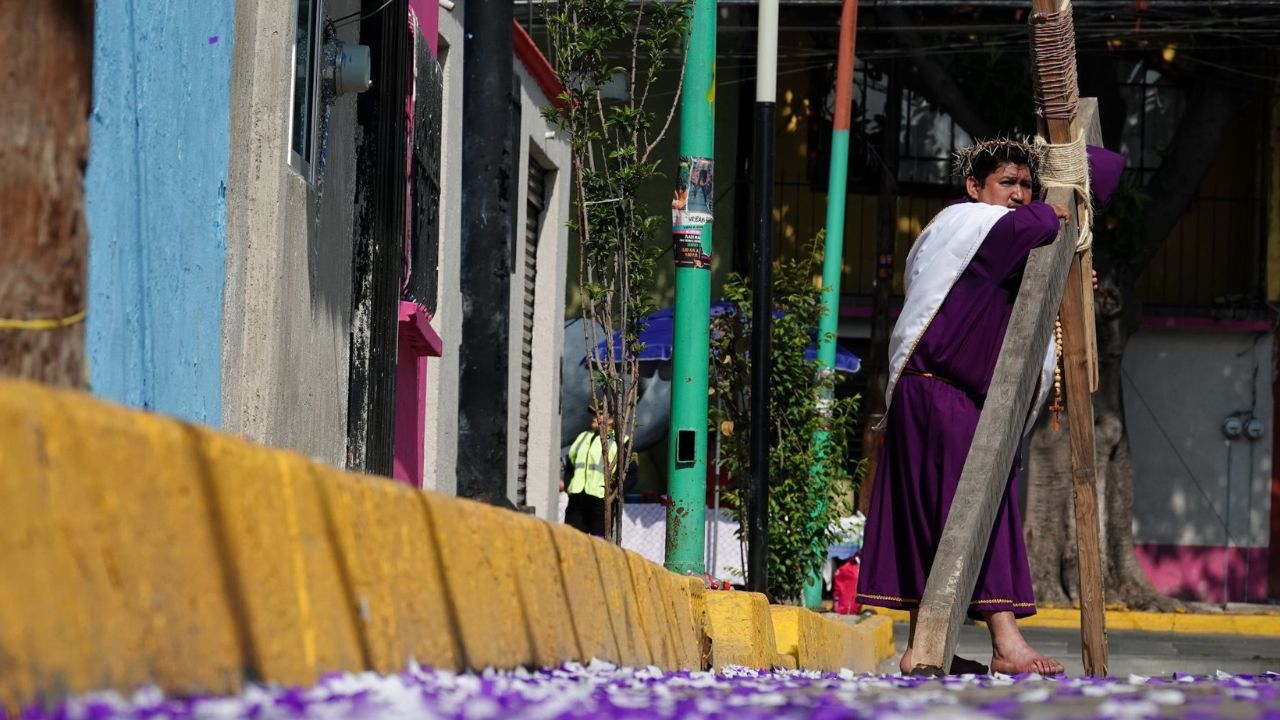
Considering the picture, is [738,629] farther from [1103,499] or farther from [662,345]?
[1103,499]

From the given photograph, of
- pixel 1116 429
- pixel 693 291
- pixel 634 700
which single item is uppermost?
pixel 693 291

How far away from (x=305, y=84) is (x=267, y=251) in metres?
1.21

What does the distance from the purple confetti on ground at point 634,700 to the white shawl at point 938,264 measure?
7.05 ft

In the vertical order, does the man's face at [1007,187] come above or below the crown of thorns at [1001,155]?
below

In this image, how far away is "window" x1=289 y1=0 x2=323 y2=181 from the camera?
8.03 metres

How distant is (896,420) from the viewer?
6.62m

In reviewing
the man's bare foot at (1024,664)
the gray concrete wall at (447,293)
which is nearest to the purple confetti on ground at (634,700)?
the man's bare foot at (1024,664)

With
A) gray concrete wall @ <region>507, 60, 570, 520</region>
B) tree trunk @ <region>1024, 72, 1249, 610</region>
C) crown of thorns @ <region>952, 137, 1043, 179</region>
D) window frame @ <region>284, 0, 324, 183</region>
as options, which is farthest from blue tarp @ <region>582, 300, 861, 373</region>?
crown of thorns @ <region>952, 137, 1043, 179</region>

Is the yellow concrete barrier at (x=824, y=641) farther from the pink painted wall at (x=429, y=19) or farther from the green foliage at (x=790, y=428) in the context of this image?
the pink painted wall at (x=429, y=19)

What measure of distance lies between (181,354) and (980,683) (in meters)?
2.90

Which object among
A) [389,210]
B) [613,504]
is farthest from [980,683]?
[613,504]

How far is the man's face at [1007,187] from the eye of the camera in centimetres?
673

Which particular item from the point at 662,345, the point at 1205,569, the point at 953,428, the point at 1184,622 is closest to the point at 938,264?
the point at 953,428

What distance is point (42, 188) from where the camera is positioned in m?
2.91
